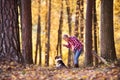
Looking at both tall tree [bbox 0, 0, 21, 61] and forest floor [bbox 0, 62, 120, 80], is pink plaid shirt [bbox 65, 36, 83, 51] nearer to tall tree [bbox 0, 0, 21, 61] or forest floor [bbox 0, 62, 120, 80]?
tall tree [bbox 0, 0, 21, 61]

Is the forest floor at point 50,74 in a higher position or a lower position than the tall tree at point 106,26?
lower

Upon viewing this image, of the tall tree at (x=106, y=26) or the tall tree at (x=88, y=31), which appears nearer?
the tall tree at (x=106, y=26)

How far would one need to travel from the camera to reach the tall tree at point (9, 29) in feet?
40.0

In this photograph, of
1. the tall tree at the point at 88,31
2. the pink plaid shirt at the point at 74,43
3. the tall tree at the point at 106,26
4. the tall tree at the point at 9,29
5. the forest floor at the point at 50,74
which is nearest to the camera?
the forest floor at the point at 50,74

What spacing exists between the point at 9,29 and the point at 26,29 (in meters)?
2.98

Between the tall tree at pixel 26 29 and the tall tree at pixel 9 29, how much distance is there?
228 centimetres

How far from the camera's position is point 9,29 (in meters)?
12.3

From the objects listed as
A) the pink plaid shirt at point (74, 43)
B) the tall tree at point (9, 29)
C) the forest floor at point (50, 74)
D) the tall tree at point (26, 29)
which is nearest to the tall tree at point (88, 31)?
the pink plaid shirt at point (74, 43)

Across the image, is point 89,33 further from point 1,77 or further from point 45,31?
point 45,31

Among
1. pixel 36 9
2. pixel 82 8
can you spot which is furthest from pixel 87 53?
pixel 36 9

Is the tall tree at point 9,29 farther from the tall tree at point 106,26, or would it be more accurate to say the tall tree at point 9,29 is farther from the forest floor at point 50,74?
the tall tree at point 106,26

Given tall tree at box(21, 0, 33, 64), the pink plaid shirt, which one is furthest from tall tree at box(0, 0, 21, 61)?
the pink plaid shirt

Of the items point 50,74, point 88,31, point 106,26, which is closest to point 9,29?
point 50,74

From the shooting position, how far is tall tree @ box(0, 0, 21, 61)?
12180 millimetres
